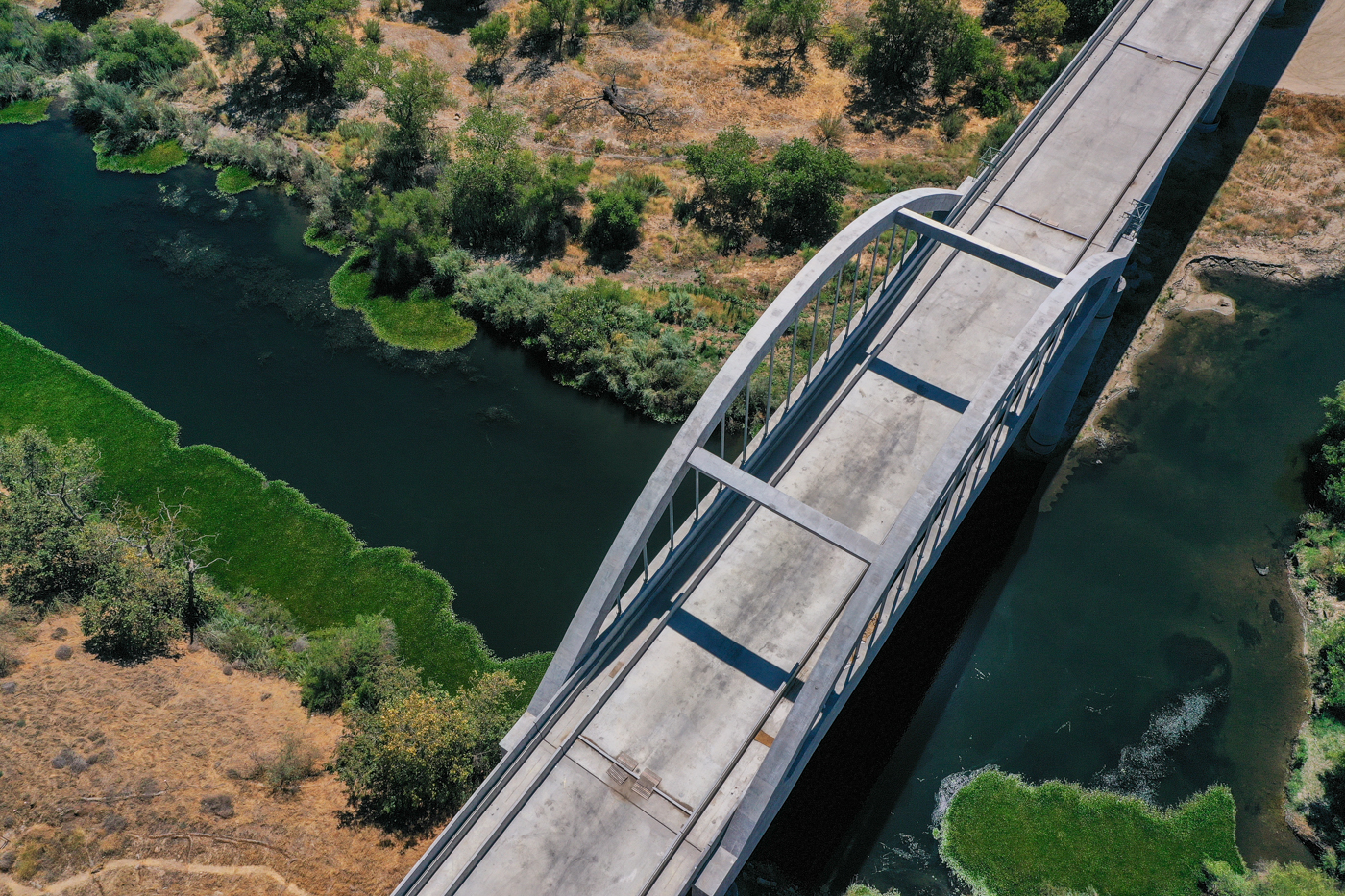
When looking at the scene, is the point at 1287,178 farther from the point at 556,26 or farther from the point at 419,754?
the point at 419,754

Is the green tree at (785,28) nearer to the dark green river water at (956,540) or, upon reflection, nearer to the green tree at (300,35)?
the green tree at (300,35)

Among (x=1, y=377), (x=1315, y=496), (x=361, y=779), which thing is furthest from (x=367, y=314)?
(x=1315, y=496)

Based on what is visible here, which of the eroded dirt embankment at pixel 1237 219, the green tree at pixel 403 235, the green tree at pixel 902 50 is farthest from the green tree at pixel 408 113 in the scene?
the eroded dirt embankment at pixel 1237 219

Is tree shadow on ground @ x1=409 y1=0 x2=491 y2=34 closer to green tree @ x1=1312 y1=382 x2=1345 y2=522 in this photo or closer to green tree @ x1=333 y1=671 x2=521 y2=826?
green tree @ x1=333 y1=671 x2=521 y2=826

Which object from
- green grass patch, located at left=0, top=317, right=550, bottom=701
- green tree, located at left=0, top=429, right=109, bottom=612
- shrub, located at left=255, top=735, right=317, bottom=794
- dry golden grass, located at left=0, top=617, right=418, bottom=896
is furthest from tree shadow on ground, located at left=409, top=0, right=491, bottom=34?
shrub, located at left=255, top=735, right=317, bottom=794

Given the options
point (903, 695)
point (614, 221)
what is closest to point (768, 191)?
point (614, 221)

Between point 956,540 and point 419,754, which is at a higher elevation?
point 419,754

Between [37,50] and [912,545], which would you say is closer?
[912,545]
